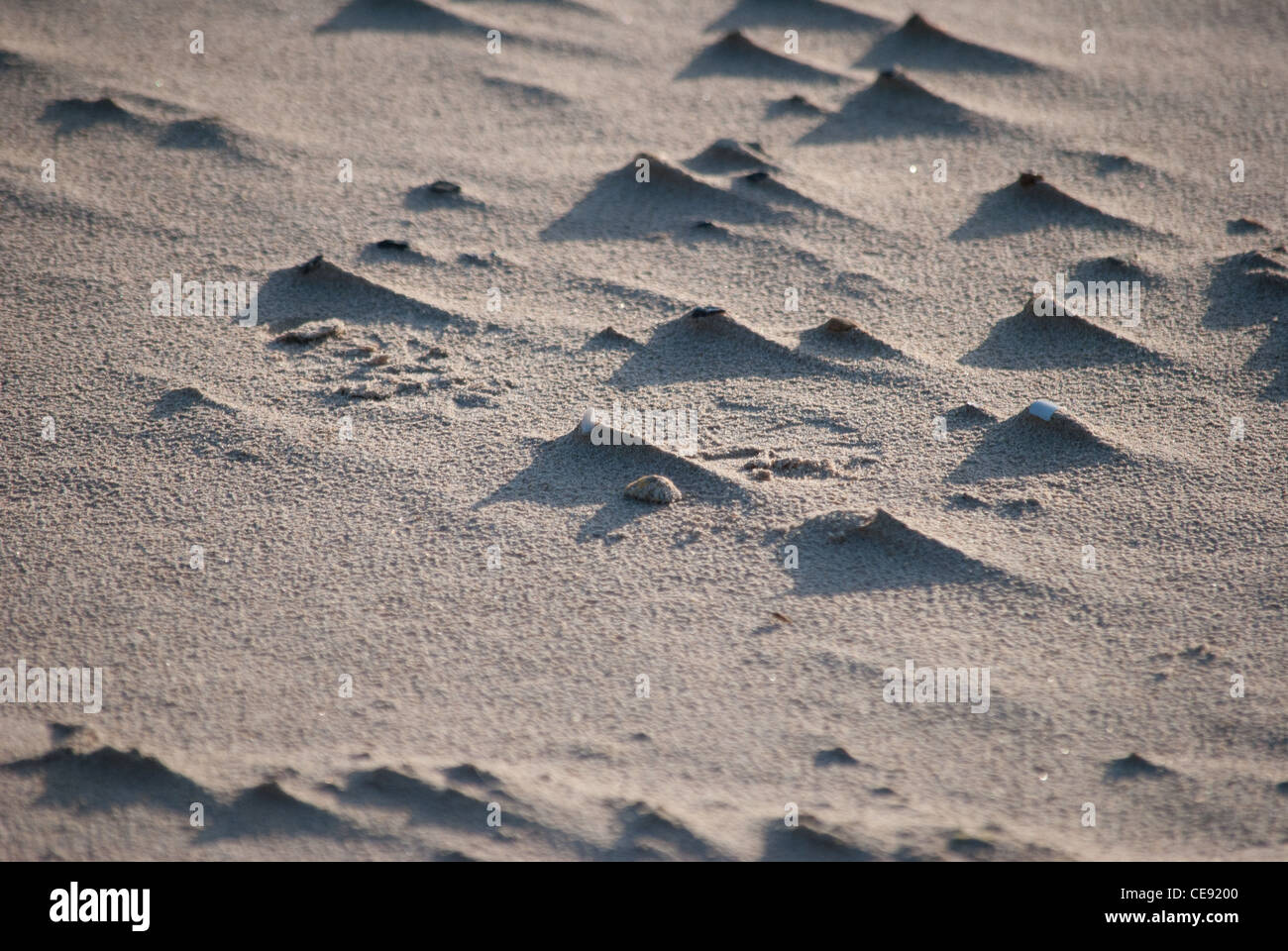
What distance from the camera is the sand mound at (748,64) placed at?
3926 mm

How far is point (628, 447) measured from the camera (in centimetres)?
243

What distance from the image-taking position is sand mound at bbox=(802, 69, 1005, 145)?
11.9 feet

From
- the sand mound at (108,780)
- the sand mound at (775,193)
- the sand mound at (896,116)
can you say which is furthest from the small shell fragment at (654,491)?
the sand mound at (896,116)

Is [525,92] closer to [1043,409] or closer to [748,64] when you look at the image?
[748,64]

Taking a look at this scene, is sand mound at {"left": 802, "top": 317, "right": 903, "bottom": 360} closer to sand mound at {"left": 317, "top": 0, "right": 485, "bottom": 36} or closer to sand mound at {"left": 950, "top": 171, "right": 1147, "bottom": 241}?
sand mound at {"left": 950, "top": 171, "right": 1147, "bottom": 241}

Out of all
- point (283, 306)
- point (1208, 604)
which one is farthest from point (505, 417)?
point (1208, 604)

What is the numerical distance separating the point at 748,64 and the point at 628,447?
211 centimetres

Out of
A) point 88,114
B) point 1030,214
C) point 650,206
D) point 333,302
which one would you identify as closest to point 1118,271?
point 1030,214

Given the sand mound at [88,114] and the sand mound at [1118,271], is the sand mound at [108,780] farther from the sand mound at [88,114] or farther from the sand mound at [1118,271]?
the sand mound at [1118,271]

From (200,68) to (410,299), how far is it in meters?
1.46

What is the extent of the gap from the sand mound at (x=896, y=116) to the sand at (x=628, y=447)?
0.02 metres

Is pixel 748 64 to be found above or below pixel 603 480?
above

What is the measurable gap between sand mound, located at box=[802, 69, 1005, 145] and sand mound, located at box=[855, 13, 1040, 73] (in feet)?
0.71

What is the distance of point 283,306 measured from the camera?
2828 millimetres
